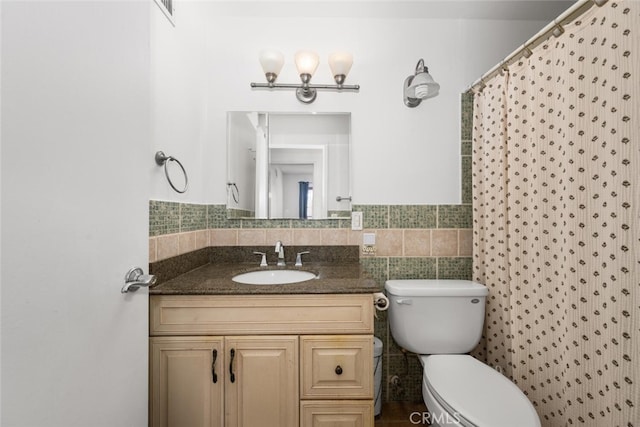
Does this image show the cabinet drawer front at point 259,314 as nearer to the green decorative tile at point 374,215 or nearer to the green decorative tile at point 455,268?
the green decorative tile at point 374,215

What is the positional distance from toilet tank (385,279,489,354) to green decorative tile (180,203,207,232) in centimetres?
112

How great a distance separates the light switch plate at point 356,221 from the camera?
1.66 metres

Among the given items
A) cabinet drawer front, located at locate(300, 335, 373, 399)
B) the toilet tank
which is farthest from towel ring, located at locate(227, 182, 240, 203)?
the toilet tank

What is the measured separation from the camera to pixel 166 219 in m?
1.24

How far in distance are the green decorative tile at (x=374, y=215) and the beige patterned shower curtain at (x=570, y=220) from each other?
1.75 feet

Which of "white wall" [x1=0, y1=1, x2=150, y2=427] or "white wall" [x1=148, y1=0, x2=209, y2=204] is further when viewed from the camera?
"white wall" [x1=148, y1=0, x2=209, y2=204]

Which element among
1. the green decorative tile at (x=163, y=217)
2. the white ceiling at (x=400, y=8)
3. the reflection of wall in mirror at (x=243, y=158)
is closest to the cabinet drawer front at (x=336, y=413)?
the green decorative tile at (x=163, y=217)

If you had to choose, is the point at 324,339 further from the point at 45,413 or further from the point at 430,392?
the point at 45,413

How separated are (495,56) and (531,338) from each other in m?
1.59

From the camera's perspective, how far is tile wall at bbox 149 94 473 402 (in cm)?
165

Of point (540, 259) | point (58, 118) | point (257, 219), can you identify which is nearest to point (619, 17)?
point (540, 259)

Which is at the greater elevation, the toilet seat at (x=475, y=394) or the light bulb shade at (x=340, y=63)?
the light bulb shade at (x=340, y=63)

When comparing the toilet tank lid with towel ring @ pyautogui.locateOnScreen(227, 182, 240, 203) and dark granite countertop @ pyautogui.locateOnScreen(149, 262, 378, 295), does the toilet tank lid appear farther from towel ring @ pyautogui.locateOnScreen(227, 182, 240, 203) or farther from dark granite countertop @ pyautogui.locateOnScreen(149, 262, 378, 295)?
towel ring @ pyautogui.locateOnScreen(227, 182, 240, 203)

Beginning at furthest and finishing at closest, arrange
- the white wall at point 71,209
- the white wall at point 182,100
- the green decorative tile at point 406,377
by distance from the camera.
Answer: the green decorative tile at point 406,377, the white wall at point 182,100, the white wall at point 71,209
